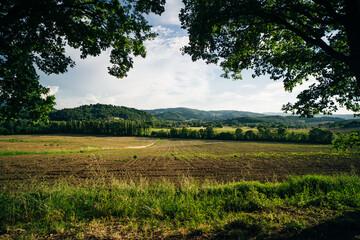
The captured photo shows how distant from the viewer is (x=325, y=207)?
13.1 feet

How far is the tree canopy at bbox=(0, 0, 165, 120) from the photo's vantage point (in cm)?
408

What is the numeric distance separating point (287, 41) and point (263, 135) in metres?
77.4

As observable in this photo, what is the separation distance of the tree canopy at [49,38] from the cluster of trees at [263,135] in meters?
75.6

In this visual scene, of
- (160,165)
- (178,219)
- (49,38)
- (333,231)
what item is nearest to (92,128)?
(160,165)

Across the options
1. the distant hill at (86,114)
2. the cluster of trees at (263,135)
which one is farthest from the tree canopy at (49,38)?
the distant hill at (86,114)

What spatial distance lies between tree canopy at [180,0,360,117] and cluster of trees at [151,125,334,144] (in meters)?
73.5

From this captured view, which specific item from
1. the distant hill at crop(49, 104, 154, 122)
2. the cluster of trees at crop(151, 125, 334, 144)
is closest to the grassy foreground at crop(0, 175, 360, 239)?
the cluster of trees at crop(151, 125, 334, 144)

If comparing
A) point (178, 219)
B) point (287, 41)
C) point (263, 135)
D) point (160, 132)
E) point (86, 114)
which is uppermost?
point (86, 114)

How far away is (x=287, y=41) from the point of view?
5.32 metres

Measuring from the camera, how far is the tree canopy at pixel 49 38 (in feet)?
13.4

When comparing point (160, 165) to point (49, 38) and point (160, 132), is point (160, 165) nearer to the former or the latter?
point (49, 38)

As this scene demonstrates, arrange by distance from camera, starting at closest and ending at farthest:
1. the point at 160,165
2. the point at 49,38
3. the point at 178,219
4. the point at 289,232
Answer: the point at 289,232, the point at 178,219, the point at 49,38, the point at 160,165

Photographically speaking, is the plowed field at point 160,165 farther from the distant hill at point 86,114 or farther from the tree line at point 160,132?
the distant hill at point 86,114

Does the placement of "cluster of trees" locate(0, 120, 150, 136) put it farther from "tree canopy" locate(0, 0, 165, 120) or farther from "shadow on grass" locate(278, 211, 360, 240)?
"shadow on grass" locate(278, 211, 360, 240)
